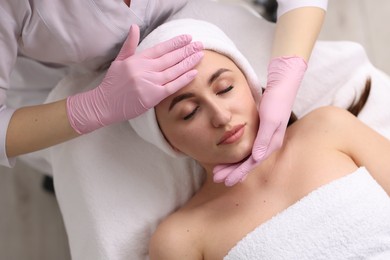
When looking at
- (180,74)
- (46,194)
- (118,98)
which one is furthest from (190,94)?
(46,194)

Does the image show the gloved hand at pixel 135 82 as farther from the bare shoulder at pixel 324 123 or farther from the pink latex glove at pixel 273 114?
the bare shoulder at pixel 324 123

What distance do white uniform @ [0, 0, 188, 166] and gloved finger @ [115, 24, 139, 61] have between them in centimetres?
6

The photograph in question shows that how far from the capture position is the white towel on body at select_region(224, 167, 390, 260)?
42.9 inches

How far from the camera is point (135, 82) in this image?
1097mm

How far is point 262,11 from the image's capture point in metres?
2.10

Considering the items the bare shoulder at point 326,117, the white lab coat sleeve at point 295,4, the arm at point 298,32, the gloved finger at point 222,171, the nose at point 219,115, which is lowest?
the gloved finger at point 222,171

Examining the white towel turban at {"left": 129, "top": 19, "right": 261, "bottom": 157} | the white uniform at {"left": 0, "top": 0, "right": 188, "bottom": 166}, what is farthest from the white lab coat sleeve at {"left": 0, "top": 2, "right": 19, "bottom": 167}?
the white towel turban at {"left": 129, "top": 19, "right": 261, "bottom": 157}

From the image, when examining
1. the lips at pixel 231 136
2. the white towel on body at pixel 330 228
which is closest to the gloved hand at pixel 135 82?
the lips at pixel 231 136

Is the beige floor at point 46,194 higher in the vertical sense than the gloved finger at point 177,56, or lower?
lower

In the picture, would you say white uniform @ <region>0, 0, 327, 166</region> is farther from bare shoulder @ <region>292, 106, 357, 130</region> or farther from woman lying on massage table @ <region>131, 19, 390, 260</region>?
bare shoulder @ <region>292, 106, 357, 130</region>

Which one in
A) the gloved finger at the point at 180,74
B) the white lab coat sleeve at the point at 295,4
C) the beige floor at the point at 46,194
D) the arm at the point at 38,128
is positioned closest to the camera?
the gloved finger at the point at 180,74

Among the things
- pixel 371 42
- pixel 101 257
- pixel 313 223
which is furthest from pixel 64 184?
pixel 371 42

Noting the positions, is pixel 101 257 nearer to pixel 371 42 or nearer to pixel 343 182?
pixel 343 182

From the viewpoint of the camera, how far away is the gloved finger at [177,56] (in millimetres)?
1083
